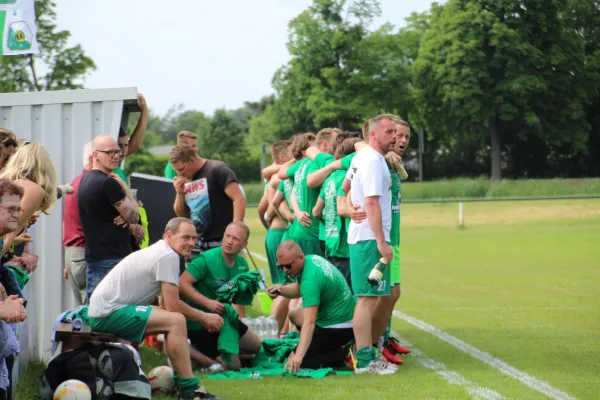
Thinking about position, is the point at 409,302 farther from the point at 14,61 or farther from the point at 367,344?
the point at 14,61

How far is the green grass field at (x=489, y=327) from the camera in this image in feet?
24.6

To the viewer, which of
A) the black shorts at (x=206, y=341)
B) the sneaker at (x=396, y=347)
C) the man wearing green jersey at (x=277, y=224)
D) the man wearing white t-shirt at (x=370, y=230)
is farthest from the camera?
the man wearing green jersey at (x=277, y=224)

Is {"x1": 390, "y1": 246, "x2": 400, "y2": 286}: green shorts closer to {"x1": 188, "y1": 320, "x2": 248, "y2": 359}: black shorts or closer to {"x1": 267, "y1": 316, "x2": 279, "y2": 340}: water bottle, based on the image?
{"x1": 188, "y1": 320, "x2": 248, "y2": 359}: black shorts

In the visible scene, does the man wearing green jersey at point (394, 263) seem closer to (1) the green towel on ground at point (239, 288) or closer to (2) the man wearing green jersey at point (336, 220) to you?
(2) the man wearing green jersey at point (336, 220)

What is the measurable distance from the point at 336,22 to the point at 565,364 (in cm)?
6270

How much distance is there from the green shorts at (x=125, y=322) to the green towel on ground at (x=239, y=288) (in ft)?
5.30

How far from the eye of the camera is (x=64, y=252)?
8.95 metres

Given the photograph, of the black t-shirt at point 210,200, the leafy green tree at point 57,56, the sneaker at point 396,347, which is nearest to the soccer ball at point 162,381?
the black t-shirt at point 210,200

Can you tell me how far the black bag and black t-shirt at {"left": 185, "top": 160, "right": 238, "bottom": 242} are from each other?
309 cm

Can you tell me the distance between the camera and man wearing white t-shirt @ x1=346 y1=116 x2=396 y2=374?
8.28 m

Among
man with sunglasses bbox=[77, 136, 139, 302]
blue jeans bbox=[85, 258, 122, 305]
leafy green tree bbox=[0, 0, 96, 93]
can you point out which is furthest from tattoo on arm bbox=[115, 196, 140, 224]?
leafy green tree bbox=[0, 0, 96, 93]

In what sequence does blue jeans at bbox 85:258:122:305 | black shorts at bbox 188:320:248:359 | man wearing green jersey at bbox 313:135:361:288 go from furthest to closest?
man wearing green jersey at bbox 313:135:361:288 → black shorts at bbox 188:320:248:359 → blue jeans at bbox 85:258:122:305

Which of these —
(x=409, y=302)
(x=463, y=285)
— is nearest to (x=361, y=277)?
(x=409, y=302)

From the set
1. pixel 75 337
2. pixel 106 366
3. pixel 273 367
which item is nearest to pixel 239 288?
pixel 273 367
